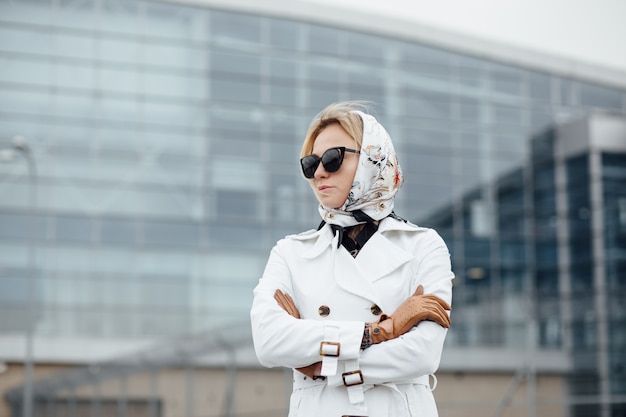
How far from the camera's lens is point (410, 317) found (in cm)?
288

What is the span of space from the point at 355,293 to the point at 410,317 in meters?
0.19

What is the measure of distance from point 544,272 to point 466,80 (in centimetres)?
748

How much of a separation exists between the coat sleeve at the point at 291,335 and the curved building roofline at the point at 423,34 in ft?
98.0

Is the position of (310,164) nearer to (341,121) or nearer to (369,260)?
(341,121)

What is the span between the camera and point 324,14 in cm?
3312

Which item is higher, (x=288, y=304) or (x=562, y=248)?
(x=562, y=248)

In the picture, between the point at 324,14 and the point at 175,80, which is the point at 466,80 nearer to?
the point at 324,14

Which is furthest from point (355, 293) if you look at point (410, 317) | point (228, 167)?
point (228, 167)

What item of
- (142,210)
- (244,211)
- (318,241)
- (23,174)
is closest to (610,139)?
(244,211)

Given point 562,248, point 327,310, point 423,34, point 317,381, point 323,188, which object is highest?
point 423,34

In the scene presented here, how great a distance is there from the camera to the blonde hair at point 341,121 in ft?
10.2

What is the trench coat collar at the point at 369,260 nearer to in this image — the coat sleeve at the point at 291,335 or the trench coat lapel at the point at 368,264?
the trench coat lapel at the point at 368,264

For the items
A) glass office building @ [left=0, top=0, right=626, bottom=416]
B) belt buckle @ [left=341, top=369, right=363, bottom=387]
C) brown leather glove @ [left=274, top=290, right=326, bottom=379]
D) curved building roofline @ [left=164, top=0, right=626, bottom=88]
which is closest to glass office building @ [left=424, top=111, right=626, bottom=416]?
glass office building @ [left=0, top=0, right=626, bottom=416]

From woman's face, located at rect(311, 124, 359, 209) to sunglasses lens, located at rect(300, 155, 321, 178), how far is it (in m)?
0.02
